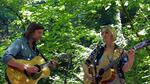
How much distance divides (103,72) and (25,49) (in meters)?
0.93

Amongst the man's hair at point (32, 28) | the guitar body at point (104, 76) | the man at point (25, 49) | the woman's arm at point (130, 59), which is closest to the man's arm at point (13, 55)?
the man at point (25, 49)

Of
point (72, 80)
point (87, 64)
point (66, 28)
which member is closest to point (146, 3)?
point (66, 28)

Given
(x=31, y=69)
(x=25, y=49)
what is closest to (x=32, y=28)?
(x=25, y=49)

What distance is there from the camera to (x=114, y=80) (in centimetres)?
399

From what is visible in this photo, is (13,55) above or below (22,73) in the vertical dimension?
above

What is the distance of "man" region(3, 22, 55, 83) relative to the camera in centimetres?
404

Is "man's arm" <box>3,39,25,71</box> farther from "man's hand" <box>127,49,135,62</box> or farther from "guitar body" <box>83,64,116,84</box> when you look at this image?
"man's hand" <box>127,49,135,62</box>

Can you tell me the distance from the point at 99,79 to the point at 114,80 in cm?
19

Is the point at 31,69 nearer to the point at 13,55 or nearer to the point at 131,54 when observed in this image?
the point at 13,55

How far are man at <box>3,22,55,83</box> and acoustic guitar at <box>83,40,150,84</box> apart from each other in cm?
61

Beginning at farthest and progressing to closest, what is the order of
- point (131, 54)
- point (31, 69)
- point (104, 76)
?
point (31, 69), point (104, 76), point (131, 54)

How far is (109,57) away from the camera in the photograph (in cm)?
406

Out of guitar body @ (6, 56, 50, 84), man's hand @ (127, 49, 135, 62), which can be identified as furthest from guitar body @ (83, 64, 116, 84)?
guitar body @ (6, 56, 50, 84)

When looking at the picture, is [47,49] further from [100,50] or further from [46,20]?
[100,50]
